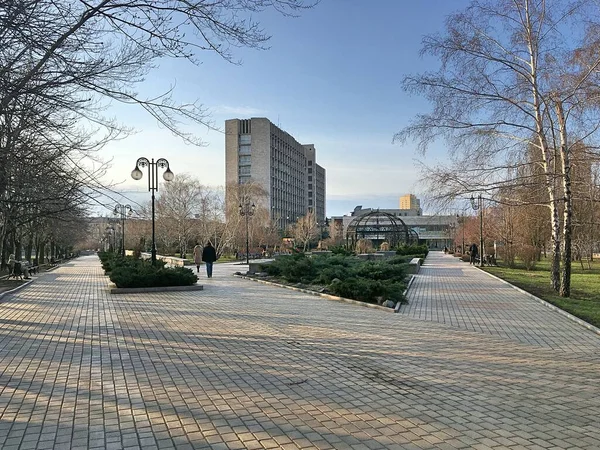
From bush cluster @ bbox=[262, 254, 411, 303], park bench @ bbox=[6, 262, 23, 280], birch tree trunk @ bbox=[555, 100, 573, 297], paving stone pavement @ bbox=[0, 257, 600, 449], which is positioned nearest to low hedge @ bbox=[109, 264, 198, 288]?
bush cluster @ bbox=[262, 254, 411, 303]

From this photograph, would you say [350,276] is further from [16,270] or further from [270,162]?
[270,162]

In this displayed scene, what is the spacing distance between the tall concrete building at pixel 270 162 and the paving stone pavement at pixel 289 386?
304 ft

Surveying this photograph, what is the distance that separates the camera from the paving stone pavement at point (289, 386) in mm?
3988

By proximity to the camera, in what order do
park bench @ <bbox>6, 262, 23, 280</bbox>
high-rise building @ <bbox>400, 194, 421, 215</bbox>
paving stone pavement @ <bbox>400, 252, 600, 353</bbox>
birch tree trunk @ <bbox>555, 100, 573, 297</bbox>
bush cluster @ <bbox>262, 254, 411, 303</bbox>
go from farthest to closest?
1. park bench @ <bbox>6, 262, 23, 280</bbox>
2. high-rise building @ <bbox>400, 194, 421, 215</bbox>
3. birch tree trunk @ <bbox>555, 100, 573, 297</bbox>
4. bush cluster @ <bbox>262, 254, 411, 303</bbox>
5. paving stone pavement @ <bbox>400, 252, 600, 353</bbox>

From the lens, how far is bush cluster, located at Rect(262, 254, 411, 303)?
1277 centimetres

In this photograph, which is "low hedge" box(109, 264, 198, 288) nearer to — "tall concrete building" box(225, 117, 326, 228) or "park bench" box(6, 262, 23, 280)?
"park bench" box(6, 262, 23, 280)

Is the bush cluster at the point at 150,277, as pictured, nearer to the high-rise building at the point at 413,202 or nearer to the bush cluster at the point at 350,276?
the bush cluster at the point at 350,276

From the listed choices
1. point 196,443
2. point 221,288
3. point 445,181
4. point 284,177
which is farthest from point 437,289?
point 284,177

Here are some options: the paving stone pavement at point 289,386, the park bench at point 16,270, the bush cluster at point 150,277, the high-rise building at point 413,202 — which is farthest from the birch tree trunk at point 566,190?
the park bench at point 16,270

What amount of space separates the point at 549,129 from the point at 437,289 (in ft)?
20.6

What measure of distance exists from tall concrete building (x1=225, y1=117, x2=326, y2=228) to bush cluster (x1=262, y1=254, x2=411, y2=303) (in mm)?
81468

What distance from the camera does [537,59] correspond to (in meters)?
14.2

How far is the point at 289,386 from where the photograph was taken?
17.5ft

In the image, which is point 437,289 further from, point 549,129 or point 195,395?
point 195,395
